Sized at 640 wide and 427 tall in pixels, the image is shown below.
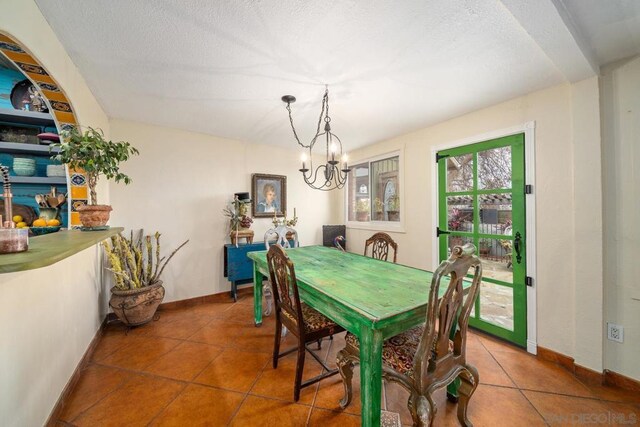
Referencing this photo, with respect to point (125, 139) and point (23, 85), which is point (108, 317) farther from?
point (23, 85)

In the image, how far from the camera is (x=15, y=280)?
3.62 ft

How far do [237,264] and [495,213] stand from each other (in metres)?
3.14

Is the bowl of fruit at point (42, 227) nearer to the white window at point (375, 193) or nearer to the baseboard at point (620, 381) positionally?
the white window at point (375, 193)

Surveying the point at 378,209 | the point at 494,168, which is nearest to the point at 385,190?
the point at 378,209

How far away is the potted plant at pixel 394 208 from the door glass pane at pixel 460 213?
0.79 m

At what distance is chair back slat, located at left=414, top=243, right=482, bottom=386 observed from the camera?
1042 millimetres

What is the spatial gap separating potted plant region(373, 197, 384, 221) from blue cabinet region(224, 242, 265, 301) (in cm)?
193

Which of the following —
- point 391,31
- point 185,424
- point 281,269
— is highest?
point 391,31

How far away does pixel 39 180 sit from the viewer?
1.98 m

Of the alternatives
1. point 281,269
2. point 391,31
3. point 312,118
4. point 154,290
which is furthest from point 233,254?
point 391,31

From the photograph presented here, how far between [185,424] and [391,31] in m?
2.68

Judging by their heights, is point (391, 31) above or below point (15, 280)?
above

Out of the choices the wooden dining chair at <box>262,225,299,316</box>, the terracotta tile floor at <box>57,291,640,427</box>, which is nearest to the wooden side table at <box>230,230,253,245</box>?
the wooden dining chair at <box>262,225,299,316</box>

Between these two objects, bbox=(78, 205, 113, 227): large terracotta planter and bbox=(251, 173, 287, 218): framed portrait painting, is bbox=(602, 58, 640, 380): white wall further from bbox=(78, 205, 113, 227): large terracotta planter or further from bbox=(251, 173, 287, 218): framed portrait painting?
bbox=(78, 205, 113, 227): large terracotta planter
